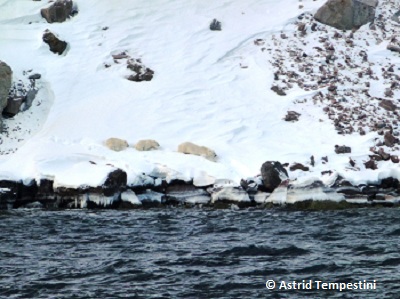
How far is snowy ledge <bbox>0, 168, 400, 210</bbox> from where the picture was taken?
21.0m

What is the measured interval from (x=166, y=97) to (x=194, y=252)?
47.5 feet

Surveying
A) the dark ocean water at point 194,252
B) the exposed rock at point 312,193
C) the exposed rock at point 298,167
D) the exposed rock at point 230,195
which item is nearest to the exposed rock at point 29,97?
the dark ocean water at point 194,252

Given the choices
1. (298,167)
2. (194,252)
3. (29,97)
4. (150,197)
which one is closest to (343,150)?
(298,167)

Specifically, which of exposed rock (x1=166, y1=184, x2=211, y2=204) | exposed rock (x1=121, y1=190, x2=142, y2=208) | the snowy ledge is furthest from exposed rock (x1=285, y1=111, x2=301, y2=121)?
exposed rock (x1=121, y1=190, x2=142, y2=208)

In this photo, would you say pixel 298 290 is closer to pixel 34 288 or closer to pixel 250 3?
pixel 34 288

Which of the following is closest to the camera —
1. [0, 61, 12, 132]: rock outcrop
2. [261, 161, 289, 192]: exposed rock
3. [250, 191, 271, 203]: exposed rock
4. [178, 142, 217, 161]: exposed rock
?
[250, 191, 271, 203]: exposed rock

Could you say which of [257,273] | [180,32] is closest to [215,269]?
[257,273]

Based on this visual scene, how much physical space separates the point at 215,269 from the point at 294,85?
17.0 metres

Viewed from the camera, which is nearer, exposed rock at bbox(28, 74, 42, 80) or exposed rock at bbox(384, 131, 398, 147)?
exposed rock at bbox(384, 131, 398, 147)

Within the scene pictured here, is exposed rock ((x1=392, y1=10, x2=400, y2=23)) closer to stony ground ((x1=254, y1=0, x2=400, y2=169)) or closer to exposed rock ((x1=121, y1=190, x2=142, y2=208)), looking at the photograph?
stony ground ((x1=254, y1=0, x2=400, y2=169))

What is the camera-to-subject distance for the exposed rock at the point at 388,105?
27719 mm

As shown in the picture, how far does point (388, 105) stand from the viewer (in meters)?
27.8

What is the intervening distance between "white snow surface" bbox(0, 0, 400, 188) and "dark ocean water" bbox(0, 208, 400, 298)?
2.49 metres

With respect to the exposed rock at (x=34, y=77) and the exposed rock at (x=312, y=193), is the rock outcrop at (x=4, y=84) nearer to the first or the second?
the exposed rock at (x=34, y=77)
